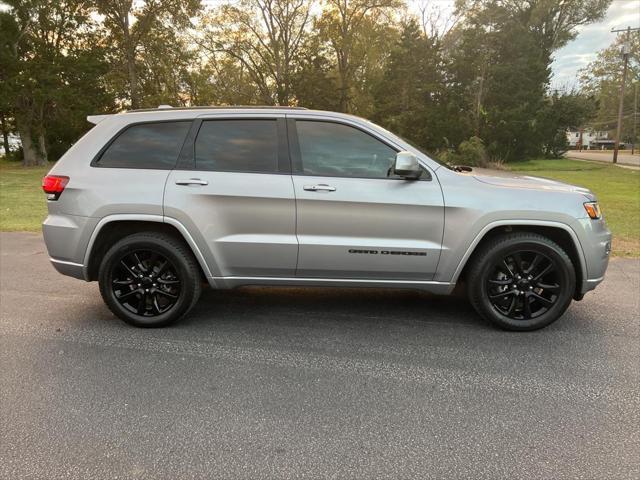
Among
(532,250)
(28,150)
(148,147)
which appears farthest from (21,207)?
(28,150)

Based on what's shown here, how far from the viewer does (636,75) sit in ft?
215

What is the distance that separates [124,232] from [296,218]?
5.07 ft

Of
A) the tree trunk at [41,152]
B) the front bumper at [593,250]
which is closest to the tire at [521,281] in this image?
the front bumper at [593,250]

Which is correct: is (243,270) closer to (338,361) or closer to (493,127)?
(338,361)

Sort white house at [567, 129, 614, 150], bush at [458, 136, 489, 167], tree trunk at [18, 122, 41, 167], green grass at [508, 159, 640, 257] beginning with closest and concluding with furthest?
green grass at [508, 159, 640, 257] → bush at [458, 136, 489, 167] → tree trunk at [18, 122, 41, 167] → white house at [567, 129, 614, 150]

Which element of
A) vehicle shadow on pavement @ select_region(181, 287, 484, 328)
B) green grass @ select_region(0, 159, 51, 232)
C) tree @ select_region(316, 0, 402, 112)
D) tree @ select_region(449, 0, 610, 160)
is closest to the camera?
vehicle shadow on pavement @ select_region(181, 287, 484, 328)

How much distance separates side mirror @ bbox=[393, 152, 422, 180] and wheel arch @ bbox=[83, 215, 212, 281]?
180 centimetres

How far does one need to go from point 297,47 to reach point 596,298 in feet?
126

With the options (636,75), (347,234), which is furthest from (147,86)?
(636,75)

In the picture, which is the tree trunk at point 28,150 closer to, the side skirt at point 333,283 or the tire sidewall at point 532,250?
the side skirt at point 333,283

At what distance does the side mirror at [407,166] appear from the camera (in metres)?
3.79

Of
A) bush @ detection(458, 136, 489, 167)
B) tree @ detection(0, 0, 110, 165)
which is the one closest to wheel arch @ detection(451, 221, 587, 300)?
bush @ detection(458, 136, 489, 167)

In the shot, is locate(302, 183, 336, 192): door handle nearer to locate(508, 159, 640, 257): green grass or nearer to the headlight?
the headlight

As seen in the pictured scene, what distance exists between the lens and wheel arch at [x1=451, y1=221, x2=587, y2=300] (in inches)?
157
